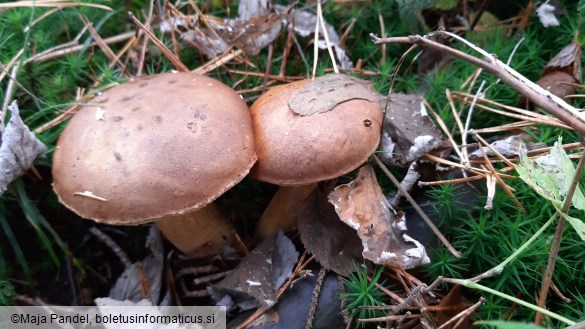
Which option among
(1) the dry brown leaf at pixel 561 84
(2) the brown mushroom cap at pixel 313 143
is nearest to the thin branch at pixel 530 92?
(2) the brown mushroom cap at pixel 313 143

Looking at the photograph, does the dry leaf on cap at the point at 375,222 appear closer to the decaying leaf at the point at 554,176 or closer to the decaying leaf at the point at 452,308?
the decaying leaf at the point at 452,308

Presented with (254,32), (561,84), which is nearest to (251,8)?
(254,32)

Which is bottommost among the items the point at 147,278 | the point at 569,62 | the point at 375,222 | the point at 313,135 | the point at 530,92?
the point at 147,278

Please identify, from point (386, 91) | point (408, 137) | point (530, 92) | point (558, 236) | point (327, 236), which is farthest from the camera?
point (386, 91)

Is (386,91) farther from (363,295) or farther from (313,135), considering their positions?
(363,295)

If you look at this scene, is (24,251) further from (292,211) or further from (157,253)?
(292,211)

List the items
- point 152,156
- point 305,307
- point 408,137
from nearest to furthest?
point 152,156 → point 305,307 → point 408,137

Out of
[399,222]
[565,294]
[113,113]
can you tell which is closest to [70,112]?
[113,113]

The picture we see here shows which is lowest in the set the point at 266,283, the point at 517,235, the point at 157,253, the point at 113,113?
the point at 157,253
